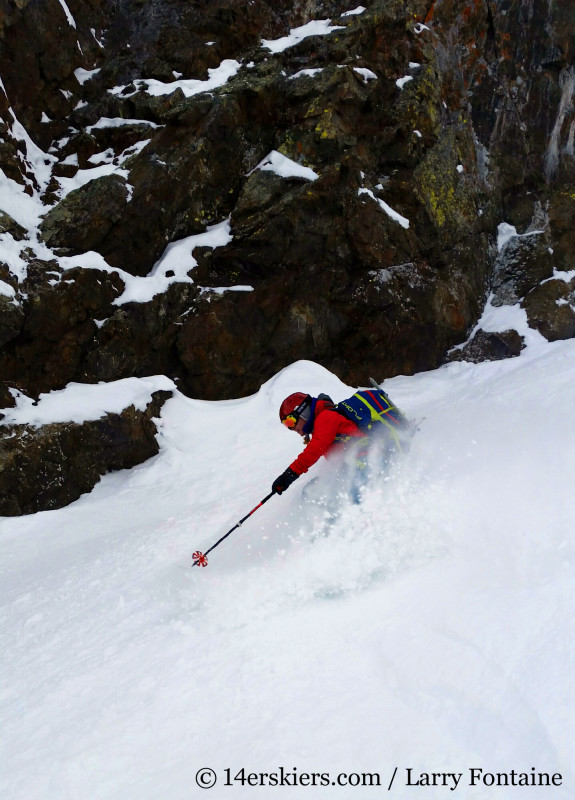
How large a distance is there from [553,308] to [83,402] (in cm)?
1453

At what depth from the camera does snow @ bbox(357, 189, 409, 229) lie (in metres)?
14.9

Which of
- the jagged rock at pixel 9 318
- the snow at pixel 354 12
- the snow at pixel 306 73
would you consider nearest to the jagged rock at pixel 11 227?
the jagged rock at pixel 9 318

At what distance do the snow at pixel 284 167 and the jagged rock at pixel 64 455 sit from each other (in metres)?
7.69

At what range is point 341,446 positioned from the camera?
6.23 metres

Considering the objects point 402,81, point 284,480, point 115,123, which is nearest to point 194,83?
point 115,123

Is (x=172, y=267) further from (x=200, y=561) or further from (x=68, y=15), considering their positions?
(x=200, y=561)

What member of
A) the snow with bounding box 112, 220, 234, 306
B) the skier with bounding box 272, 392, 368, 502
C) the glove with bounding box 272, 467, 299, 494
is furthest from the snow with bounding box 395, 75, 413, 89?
the glove with bounding box 272, 467, 299, 494

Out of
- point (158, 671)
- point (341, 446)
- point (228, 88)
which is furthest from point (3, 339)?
point (228, 88)

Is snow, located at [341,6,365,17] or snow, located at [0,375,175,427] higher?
snow, located at [341,6,365,17]

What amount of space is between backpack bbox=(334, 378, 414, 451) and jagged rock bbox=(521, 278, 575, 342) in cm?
1233

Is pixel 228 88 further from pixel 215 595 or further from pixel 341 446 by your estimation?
pixel 215 595

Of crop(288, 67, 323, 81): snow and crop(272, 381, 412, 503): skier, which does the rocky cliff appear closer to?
crop(288, 67, 323, 81): snow

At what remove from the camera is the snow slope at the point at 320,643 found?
9.09 feet

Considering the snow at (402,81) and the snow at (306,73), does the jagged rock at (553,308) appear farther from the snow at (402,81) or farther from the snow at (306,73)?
the snow at (306,73)
